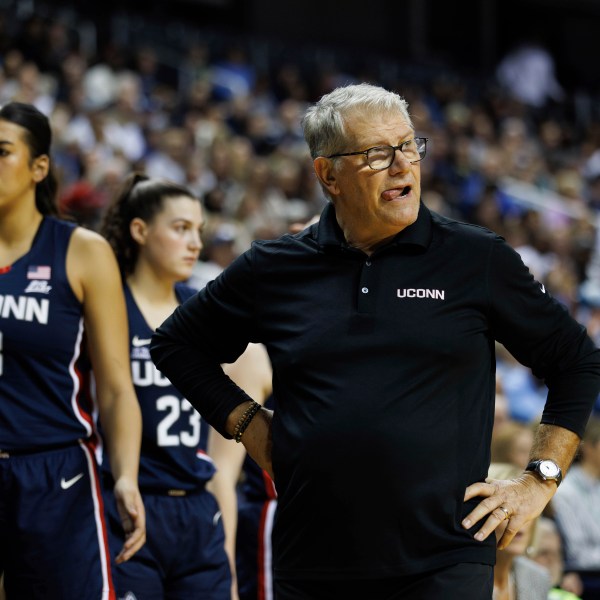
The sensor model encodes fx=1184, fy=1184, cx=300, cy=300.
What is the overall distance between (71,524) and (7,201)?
3.45 ft

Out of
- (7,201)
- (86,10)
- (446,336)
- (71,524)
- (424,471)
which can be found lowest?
(71,524)

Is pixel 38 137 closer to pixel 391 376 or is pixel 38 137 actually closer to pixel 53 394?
pixel 53 394

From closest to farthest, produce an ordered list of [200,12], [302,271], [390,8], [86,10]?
[302,271], [86,10], [200,12], [390,8]

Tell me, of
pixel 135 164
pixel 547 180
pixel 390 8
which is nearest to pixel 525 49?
pixel 390 8

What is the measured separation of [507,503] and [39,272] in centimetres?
168

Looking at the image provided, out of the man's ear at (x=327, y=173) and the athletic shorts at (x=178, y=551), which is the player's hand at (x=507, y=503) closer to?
the man's ear at (x=327, y=173)

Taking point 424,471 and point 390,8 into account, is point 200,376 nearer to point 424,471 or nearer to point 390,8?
point 424,471

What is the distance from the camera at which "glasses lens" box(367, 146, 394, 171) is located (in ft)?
10.00

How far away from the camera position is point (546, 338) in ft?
9.82

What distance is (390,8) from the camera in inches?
856

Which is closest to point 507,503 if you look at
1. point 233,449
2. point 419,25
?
point 233,449

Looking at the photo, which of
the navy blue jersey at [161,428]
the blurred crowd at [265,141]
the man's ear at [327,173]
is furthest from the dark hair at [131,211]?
the blurred crowd at [265,141]

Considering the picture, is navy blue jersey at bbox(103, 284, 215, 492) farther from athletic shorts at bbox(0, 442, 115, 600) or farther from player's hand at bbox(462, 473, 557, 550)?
player's hand at bbox(462, 473, 557, 550)

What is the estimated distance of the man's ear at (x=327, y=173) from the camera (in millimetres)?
3182
